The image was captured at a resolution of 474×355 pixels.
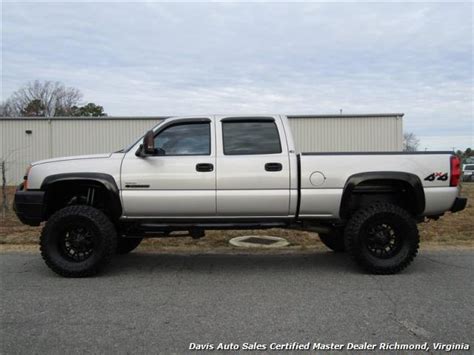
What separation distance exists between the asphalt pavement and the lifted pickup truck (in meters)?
0.49

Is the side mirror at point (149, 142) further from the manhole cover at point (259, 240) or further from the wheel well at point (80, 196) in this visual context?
the manhole cover at point (259, 240)

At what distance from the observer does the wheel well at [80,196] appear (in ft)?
19.3

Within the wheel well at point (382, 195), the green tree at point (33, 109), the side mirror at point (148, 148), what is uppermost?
the green tree at point (33, 109)

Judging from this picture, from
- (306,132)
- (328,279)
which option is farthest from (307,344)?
(306,132)

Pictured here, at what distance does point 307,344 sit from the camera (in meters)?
3.69

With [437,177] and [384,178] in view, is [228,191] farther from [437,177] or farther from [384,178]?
[437,177]

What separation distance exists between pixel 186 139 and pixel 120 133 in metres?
21.7

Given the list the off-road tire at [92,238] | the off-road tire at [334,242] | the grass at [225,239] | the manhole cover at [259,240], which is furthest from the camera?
the manhole cover at [259,240]

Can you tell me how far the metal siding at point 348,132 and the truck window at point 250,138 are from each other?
20882 millimetres

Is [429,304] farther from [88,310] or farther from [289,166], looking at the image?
[88,310]

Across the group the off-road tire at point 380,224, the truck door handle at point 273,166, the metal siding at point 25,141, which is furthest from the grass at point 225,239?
the metal siding at point 25,141

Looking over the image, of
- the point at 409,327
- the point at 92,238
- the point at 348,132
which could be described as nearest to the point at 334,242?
the point at 409,327

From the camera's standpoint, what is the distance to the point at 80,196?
6.23 meters

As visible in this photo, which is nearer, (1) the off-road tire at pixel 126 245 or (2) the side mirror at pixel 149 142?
(2) the side mirror at pixel 149 142
